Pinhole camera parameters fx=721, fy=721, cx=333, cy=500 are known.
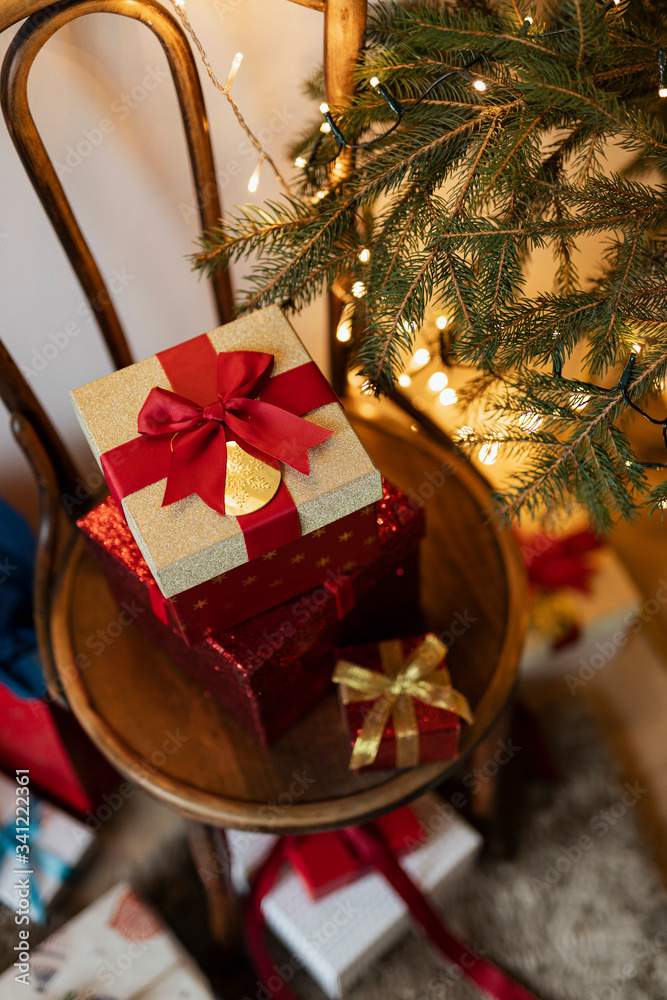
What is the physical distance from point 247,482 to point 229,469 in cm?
2

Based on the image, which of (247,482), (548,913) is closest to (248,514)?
(247,482)

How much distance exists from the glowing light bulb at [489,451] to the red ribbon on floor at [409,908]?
1.85ft

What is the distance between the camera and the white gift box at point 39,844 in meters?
1.04

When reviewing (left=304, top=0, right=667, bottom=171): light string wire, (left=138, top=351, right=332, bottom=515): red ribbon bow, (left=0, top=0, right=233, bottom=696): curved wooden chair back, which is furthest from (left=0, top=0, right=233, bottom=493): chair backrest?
(left=138, top=351, right=332, bottom=515): red ribbon bow

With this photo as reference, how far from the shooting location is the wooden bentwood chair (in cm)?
67

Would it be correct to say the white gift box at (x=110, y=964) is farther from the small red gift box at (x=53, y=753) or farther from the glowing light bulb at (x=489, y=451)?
the glowing light bulb at (x=489, y=451)

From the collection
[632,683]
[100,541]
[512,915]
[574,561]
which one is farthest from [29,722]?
[632,683]

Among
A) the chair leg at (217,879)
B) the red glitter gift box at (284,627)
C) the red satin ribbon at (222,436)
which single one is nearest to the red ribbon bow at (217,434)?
the red satin ribbon at (222,436)

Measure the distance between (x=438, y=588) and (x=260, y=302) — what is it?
403 mm

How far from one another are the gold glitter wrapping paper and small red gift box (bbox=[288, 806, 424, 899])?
56 centimetres

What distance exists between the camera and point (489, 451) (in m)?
0.70

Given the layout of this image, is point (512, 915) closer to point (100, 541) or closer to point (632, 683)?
point (632, 683)

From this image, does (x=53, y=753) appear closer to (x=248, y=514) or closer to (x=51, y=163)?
(x=248, y=514)

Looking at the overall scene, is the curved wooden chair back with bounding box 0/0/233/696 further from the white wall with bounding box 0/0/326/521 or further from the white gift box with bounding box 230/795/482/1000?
the white gift box with bounding box 230/795/482/1000
